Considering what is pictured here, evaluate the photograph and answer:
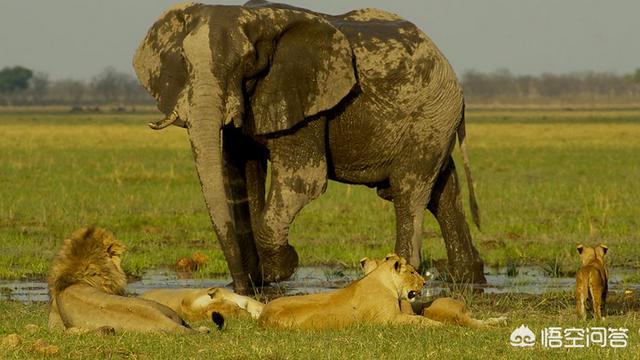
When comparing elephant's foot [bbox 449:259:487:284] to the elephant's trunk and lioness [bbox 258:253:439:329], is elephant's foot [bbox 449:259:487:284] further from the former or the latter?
lioness [bbox 258:253:439:329]

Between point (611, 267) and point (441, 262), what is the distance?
1641mm

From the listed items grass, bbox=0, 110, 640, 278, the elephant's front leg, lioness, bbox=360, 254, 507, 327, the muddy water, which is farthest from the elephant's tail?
lioness, bbox=360, 254, 507, 327

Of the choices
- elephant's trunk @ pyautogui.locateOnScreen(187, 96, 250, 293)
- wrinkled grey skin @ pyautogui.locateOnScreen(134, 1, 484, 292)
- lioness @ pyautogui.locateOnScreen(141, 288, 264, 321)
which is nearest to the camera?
lioness @ pyautogui.locateOnScreen(141, 288, 264, 321)

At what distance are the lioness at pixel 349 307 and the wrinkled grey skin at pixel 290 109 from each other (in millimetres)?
1889

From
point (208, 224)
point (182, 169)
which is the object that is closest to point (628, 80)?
point (182, 169)

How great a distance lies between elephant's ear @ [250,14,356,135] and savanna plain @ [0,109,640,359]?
1939 millimetres

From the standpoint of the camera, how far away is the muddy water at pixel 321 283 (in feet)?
38.5

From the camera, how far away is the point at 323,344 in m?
7.93

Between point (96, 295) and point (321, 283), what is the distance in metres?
4.15

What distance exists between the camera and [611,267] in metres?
13.6

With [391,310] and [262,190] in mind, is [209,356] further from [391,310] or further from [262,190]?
[262,190]

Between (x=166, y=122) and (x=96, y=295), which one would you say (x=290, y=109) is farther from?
(x=96, y=295)

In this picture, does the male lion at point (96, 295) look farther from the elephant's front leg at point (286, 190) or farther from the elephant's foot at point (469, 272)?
the elephant's foot at point (469, 272)

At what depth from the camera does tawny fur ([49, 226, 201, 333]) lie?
8266mm
